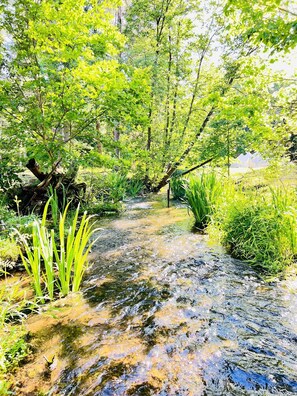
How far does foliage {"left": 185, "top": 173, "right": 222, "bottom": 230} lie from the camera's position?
472 cm

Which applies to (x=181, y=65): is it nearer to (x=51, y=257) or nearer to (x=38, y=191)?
(x=38, y=191)

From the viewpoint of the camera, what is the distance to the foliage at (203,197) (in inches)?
186

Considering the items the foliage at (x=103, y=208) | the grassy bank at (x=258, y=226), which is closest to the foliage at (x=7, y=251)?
the grassy bank at (x=258, y=226)

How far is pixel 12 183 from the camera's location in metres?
5.51

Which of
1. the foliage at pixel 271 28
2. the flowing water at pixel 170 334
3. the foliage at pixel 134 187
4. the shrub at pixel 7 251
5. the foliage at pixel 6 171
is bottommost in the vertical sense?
the flowing water at pixel 170 334

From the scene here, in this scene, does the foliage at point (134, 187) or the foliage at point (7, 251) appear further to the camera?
the foliage at point (134, 187)

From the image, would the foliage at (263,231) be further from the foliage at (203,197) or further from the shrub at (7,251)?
the shrub at (7,251)

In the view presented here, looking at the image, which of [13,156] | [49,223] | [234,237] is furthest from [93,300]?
[13,156]

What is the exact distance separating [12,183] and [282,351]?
5.66 m

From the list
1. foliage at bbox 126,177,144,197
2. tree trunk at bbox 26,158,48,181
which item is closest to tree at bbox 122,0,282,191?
foliage at bbox 126,177,144,197

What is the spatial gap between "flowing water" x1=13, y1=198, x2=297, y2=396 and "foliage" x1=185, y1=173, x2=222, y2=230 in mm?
1598

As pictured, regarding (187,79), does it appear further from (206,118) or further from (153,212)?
(153,212)

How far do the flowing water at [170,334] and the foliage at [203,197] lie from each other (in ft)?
5.24

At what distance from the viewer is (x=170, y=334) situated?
1.86m
